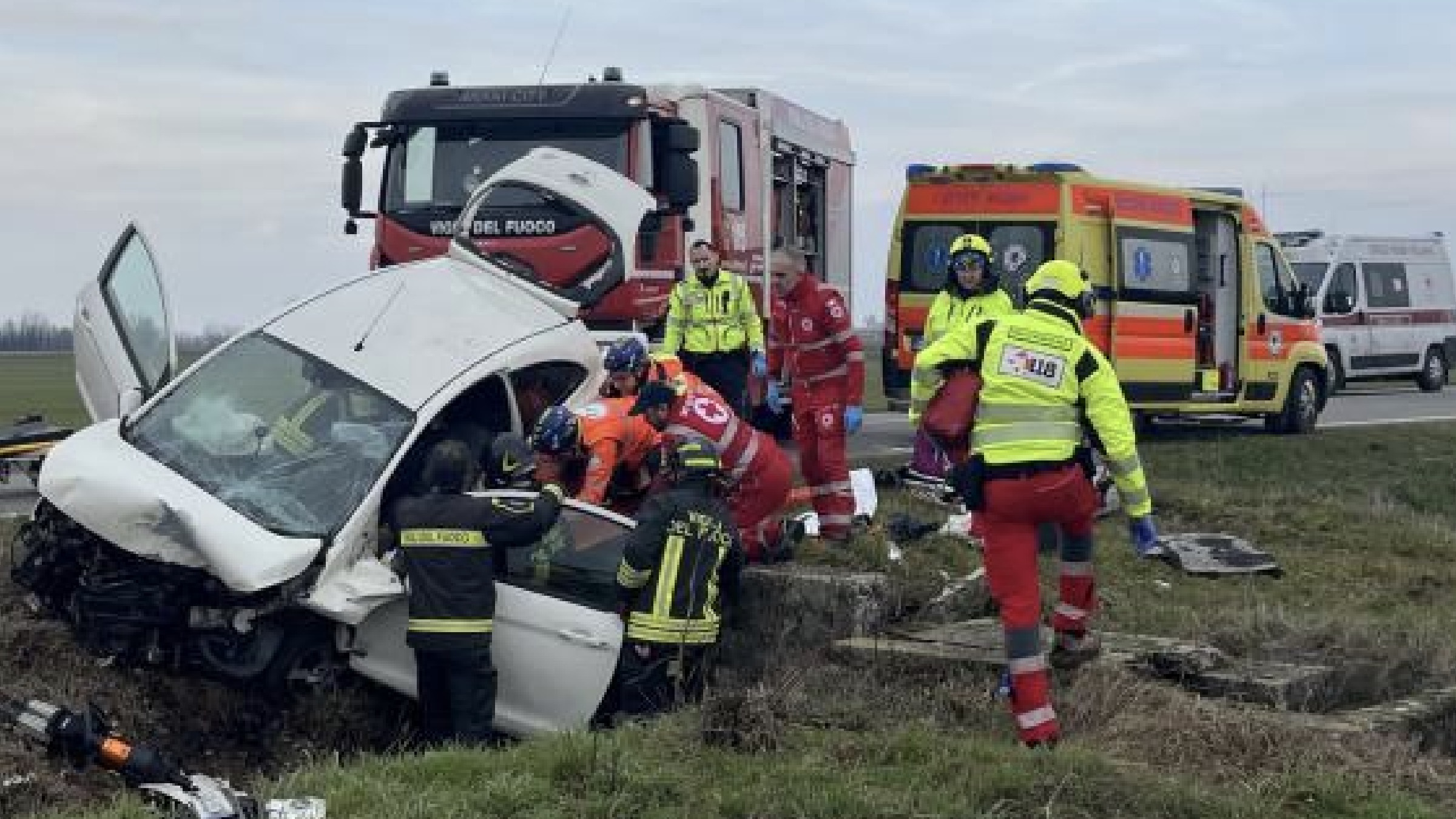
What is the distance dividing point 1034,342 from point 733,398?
500 cm

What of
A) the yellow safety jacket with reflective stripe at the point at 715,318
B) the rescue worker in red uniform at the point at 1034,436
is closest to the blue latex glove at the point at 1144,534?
the rescue worker in red uniform at the point at 1034,436

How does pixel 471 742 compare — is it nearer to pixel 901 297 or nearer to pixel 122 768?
pixel 122 768

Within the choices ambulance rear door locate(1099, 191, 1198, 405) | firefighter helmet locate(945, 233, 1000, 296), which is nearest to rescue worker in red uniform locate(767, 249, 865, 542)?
firefighter helmet locate(945, 233, 1000, 296)

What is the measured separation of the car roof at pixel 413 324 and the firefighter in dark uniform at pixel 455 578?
60 cm

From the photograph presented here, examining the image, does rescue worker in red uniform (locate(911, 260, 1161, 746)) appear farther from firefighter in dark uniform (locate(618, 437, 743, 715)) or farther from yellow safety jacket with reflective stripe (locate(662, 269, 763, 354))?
yellow safety jacket with reflective stripe (locate(662, 269, 763, 354))

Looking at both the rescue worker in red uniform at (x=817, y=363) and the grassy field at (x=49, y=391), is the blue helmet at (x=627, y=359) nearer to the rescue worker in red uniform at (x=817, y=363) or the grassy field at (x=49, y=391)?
the rescue worker in red uniform at (x=817, y=363)

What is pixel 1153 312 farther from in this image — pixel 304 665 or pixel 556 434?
pixel 304 665

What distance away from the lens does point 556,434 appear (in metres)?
7.52

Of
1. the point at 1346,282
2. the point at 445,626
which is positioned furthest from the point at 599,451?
the point at 1346,282

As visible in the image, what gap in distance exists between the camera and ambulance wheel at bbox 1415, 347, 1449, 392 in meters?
27.5

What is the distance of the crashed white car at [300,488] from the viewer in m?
6.54

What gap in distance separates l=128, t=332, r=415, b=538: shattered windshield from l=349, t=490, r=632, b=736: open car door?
1.74 feet

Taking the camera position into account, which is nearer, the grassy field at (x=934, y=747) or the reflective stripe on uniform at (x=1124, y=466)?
the grassy field at (x=934, y=747)

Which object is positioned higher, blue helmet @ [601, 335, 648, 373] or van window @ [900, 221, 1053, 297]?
van window @ [900, 221, 1053, 297]
